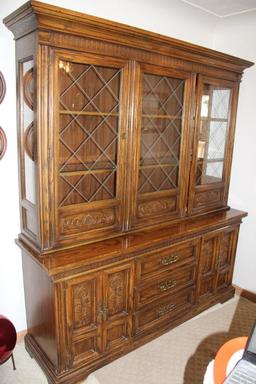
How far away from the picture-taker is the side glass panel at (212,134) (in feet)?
8.07

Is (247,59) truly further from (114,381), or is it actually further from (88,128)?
(114,381)

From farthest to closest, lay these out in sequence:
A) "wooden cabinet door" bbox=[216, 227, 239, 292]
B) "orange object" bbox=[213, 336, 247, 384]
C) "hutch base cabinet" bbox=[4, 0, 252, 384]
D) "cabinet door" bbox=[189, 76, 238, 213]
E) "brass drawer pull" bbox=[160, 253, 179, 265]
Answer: "wooden cabinet door" bbox=[216, 227, 239, 292] < "cabinet door" bbox=[189, 76, 238, 213] < "brass drawer pull" bbox=[160, 253, 179, 265] < "hutch base cabinet" bbox=[4, 0, 252, 384] < "orange object" bbox=[213, 336, 247, 384]

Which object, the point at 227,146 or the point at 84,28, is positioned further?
the point at 227,146

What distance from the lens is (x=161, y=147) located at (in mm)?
2262

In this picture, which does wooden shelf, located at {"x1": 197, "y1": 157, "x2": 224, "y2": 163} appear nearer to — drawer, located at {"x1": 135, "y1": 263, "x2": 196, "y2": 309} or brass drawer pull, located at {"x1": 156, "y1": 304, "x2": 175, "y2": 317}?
drawer, located at {"x1": 135, "y1": 263, "x2": 196, "y2": 309}

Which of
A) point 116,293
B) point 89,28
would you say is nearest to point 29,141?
point 89,28

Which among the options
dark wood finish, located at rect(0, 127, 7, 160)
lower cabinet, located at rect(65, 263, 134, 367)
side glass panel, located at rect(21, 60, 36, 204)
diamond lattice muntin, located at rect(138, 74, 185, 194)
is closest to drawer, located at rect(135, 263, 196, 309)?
lower cabinet, located at rect(65, 263, 134, 367)

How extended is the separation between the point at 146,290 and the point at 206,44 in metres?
2.31

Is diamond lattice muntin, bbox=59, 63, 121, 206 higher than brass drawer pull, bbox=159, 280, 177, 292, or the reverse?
diamond lattice muntin, bbox=59, 63, 121, 206

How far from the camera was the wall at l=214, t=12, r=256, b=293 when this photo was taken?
272 cm

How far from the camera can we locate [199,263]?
2.45 m

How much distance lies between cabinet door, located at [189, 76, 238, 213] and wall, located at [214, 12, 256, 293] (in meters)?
0.22

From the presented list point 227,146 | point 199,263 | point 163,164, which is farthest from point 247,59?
point 199,263

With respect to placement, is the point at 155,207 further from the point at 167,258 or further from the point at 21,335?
the point at 21,335
